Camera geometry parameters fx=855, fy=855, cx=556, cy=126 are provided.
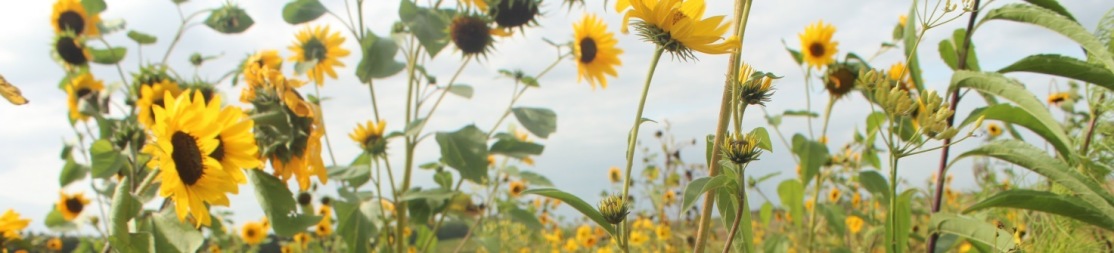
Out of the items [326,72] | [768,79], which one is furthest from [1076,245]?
[326,72]

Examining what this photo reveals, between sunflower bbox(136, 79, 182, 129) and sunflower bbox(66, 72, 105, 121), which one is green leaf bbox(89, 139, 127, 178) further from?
sunflower bbox(66, 72, 105, 121)

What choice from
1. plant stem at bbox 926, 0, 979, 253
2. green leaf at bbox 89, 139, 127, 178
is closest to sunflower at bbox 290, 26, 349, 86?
green leaf at bbox 89, 139, 127, 178

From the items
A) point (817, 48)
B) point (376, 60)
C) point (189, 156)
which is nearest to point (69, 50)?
point (376, 60)

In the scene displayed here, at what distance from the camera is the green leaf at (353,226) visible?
1511 millimetres

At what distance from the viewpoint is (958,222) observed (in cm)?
85

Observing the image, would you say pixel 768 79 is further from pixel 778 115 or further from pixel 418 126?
pixel 778 115

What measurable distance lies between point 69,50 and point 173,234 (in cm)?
179

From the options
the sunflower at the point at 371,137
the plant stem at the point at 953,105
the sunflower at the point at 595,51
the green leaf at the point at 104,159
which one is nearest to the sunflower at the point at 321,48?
the sunflower at the point at 371,137

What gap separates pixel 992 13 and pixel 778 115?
3.52 feet

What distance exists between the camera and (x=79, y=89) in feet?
8.27

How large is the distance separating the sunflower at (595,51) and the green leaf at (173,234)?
1.15 meters

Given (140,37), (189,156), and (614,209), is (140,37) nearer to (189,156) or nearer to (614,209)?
(189,156)

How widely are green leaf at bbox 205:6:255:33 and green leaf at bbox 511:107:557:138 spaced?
0.64 metres

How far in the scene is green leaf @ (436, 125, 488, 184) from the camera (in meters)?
1.44
